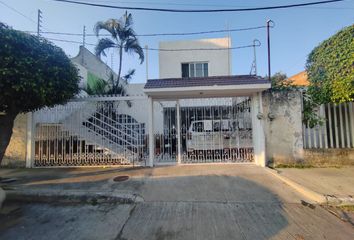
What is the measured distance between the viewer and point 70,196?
5.53m

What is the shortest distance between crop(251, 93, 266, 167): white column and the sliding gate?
0.74 ft

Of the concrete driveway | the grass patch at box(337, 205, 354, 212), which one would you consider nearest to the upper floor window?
the concrete driveway

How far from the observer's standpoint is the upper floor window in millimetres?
15273

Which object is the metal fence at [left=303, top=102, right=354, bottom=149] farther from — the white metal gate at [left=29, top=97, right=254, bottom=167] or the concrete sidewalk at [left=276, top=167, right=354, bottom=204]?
the white metal gate at [left=29, top=97, right=254, bottom=167]

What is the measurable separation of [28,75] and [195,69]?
10924 mm

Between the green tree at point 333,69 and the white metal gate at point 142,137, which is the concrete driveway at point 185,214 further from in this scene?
the green tree at point 333,69

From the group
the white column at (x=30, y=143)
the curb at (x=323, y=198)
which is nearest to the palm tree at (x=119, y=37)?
the white column at (x=30, y=143)

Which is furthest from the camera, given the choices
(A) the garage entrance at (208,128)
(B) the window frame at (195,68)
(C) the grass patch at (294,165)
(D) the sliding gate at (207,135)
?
(B) the window frame at (195,68)

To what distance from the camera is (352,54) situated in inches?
259

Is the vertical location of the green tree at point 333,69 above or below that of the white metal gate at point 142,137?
above

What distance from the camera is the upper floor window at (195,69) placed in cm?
1527

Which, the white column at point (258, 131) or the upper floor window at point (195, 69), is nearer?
the white column at point (258, 131)

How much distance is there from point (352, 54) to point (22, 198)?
9.55 m

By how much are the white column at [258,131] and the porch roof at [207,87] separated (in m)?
0.40
